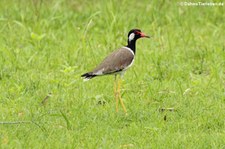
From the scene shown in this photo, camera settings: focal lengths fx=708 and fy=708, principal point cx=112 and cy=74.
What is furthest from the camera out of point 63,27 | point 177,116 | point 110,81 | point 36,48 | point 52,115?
point 63,27

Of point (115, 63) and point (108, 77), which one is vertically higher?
point (115, 63)

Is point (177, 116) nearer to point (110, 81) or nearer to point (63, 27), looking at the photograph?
point (110, 81)

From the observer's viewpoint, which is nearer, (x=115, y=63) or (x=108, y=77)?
(x=115, y=63)

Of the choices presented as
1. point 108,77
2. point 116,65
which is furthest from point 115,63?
point 108,77

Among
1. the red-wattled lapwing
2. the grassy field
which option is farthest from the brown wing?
the grassy field

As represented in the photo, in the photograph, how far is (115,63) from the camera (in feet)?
24.4

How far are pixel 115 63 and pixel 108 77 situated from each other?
140cm

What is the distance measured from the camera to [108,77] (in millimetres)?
8820

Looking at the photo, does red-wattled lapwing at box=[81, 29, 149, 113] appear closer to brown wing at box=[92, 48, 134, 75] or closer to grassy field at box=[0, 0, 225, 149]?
brown wing at box=[92, 48, 134, 75]

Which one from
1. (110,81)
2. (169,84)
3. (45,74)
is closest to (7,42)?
(45,74)

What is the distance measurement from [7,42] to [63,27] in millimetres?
990

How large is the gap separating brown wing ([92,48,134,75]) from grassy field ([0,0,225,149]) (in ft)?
1.35

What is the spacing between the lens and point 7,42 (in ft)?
32.2

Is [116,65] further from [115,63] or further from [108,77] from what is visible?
[108,77]
